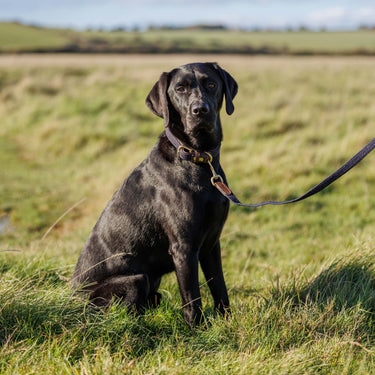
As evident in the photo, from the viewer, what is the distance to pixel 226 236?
504 cm

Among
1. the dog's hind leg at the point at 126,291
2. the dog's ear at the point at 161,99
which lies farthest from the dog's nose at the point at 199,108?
the dog's hind leg at the point at 126,291

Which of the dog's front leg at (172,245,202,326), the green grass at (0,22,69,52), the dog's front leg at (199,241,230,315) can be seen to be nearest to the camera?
the dog's front leg at (172,245,202,326)

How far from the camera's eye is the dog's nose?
106 inches

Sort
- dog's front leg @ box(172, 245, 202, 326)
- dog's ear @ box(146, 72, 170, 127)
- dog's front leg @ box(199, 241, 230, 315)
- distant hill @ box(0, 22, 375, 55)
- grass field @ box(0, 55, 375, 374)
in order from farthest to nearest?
distant hill @ box(0, 22, 375, 55)
dog's front leg @ box(199, 241, 230, 315)
dog's ear @ box(146, 72, 170, 127)
dog's front leg @ box(172, 245, 202, 326)
grass field @ box(0, 55, 375, 374)

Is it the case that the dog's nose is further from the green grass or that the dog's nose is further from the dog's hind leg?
the green grass

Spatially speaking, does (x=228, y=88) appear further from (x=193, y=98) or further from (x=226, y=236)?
(x=226, y=236)

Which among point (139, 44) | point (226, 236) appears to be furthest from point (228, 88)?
point (139, 44)

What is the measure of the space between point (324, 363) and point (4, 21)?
52088 millimetres

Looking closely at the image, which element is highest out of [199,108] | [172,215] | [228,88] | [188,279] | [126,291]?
[228,88]

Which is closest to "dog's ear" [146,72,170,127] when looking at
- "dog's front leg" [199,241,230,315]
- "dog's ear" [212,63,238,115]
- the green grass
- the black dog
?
the black dog

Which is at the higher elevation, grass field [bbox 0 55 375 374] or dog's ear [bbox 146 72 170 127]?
dog's ear [bbox 146 72 170 127]

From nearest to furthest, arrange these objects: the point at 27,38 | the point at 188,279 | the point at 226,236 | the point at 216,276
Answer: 1. the point at 188,279
2. the point at 216,276
3. the point at 226,236
4. the point at 27,38

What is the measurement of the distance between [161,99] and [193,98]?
229 millimetres

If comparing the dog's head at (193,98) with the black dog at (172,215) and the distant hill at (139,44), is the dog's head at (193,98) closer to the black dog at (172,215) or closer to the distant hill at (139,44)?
the black dog at (172,215)
